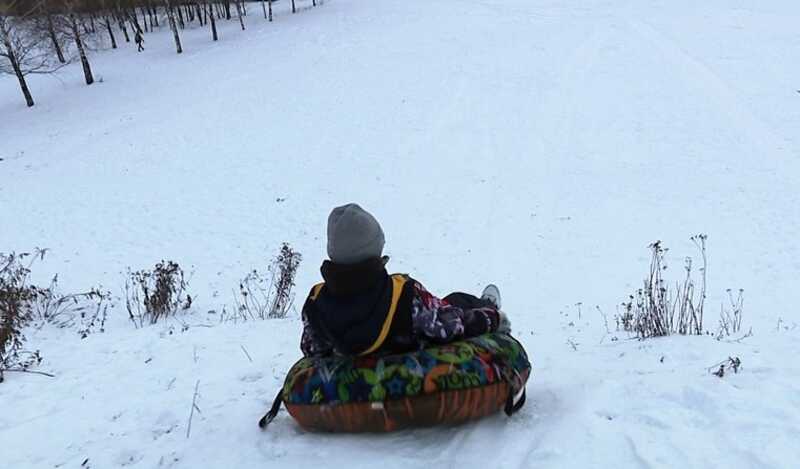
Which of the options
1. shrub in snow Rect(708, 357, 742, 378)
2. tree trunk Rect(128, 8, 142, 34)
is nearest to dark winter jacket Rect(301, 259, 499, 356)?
shrub in snow Rect(708, 357, 742, 378)

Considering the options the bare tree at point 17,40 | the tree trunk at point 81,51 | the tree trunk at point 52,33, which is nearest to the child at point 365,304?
the bare tree at point 17,40

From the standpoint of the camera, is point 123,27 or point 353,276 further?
point 123,27

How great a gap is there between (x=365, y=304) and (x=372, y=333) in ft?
0.56

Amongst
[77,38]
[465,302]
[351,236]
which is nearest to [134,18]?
[77,38]

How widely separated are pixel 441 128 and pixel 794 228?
10.6m

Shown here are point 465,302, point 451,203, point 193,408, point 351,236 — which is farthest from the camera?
point 451,203

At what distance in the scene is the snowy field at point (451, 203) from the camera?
3.45 m

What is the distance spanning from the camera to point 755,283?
31.0 feet

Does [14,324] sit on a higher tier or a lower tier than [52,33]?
lower

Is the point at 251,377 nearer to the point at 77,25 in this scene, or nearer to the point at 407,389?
the point at 407,389

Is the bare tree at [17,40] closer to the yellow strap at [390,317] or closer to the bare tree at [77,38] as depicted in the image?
the bare tree at [77,38]

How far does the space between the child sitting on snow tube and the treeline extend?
102 ft

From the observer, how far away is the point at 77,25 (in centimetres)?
3403

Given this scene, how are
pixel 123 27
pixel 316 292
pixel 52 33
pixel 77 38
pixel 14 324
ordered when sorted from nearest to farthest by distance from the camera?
pixel 316 292, pixel 14 324, pixel 77 38, pixel 52 33, pixel 123 27
